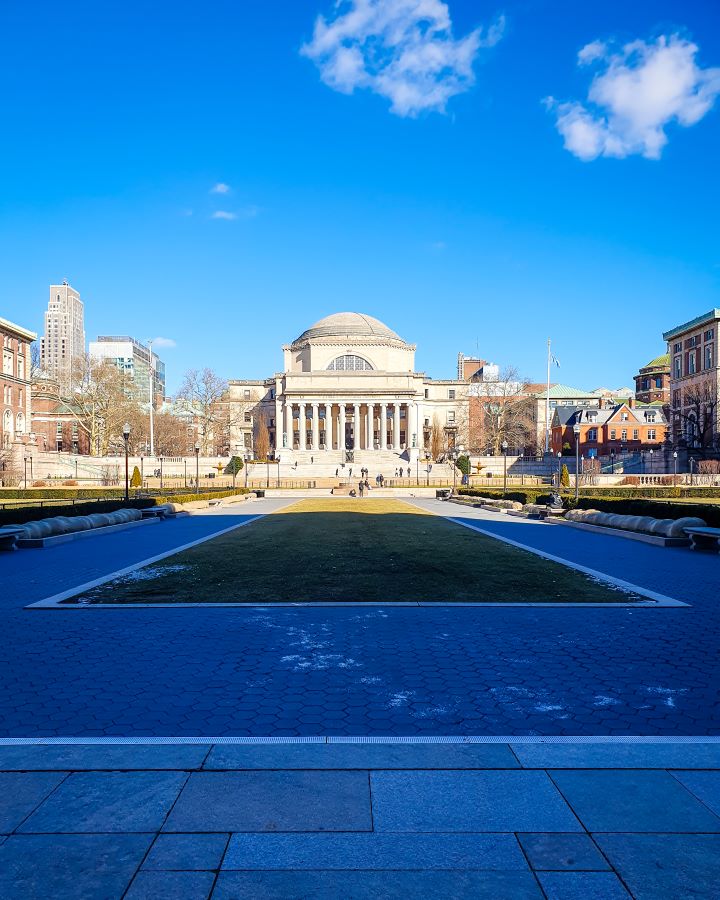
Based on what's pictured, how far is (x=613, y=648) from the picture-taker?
7.57 meters

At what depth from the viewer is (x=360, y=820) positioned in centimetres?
356

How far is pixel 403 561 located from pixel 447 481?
2188 inches

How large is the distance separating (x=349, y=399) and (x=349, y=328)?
1901 cm

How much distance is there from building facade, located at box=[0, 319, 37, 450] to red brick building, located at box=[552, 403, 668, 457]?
2783 inches

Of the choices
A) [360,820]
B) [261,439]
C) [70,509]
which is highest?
[261,439]

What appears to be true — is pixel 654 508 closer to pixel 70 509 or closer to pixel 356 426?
pixel 70 509

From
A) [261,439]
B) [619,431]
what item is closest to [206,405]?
Result: [261,439]

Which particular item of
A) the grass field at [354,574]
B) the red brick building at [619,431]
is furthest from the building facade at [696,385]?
the grass field at [354,574]

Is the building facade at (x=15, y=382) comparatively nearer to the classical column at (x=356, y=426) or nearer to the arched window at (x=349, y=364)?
the classical column at (x=356, y=426)

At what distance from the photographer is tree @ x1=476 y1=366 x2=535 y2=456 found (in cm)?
9356

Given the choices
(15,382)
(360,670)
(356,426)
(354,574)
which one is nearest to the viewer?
(360,670)

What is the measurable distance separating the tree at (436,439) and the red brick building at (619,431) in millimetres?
18734

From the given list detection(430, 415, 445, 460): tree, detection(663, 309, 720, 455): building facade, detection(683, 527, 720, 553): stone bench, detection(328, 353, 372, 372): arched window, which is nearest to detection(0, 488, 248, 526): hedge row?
detection(683, 527, 720, 553): stone bench

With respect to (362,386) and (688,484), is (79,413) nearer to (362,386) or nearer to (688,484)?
(362,386)
